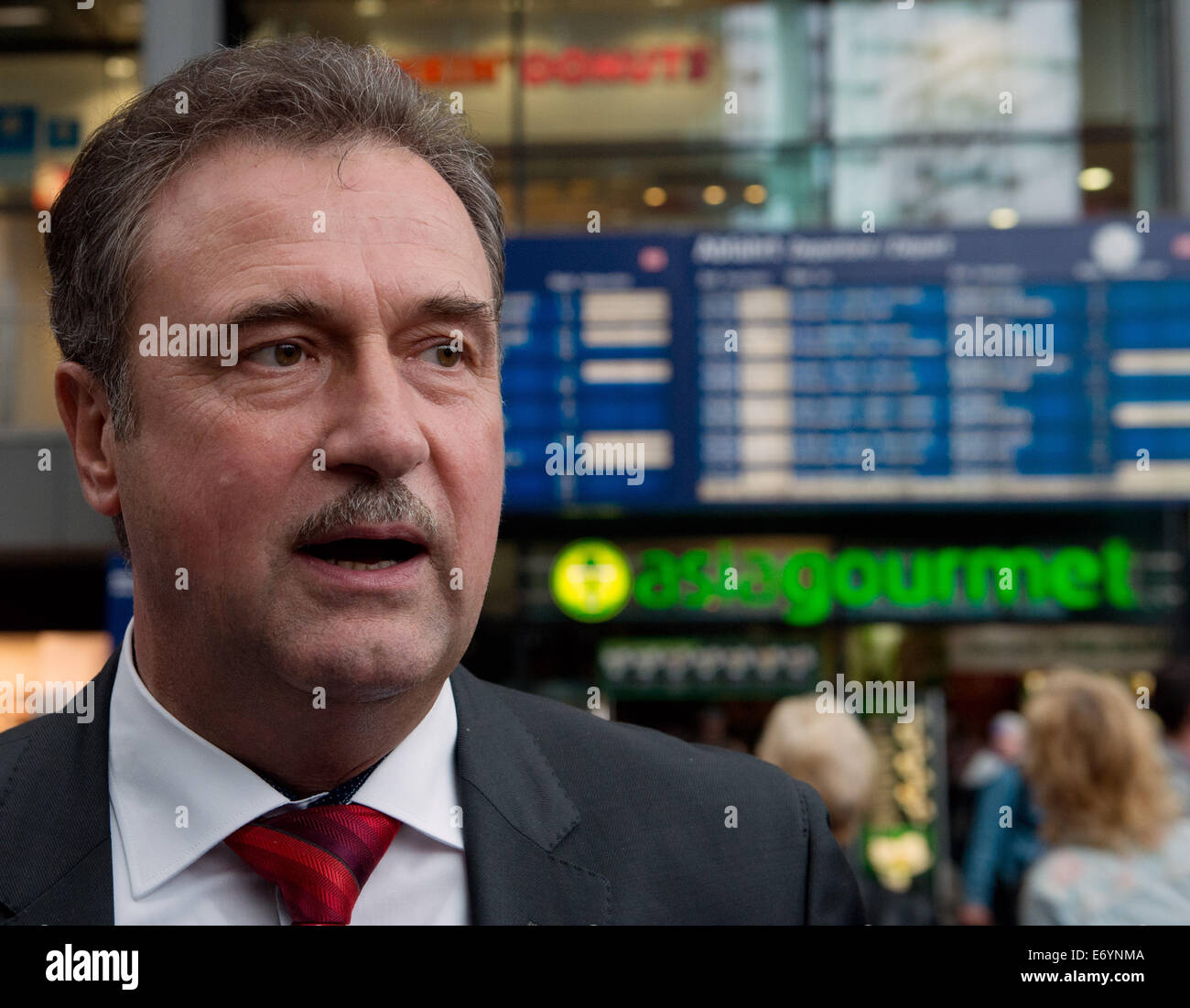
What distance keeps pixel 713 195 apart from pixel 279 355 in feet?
16.1

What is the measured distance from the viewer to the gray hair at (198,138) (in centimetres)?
97

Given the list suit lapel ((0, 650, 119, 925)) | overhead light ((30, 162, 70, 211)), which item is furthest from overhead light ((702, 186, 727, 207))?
suit lapel ((0, 650, 119, 925))

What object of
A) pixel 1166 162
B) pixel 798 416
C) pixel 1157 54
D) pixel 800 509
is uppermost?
pixel 1157 54

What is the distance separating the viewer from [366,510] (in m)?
0.86

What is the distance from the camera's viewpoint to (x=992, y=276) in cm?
459

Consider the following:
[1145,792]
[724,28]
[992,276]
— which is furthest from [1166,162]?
[1145,792]

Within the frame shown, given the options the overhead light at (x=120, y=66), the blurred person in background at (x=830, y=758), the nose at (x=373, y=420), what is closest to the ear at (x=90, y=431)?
the nose at (x=373, y=420)

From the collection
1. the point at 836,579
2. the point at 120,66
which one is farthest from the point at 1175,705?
the point at 120,66

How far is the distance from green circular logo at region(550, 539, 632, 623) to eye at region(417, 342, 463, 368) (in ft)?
13.2

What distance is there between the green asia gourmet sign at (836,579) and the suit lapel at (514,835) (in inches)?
148
